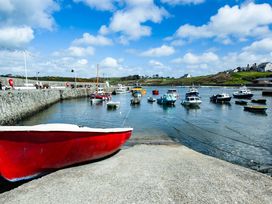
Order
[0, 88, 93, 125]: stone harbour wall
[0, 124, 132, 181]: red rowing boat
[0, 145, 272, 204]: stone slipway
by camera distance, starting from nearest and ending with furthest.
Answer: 1. [0, 145, 272, 204]: stone slipway
2. [0, 124, 132, 181]: red rowing boat
3. [0, 88, 93, 125]: stone harbour wall

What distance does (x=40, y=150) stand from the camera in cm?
888

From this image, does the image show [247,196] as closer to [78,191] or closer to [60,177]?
[78,191]

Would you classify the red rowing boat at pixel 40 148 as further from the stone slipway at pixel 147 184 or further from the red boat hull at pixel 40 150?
the stone slipway at pixel 147 184

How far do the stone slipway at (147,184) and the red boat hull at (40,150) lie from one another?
0.50m

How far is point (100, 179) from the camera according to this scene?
8836 mm

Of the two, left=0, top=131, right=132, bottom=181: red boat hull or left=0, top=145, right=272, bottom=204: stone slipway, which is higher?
left=0, top=131, right=132, bottom=181: red boat hull

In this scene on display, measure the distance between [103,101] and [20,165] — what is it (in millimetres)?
51384

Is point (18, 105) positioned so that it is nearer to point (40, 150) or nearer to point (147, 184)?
point (40, 150)

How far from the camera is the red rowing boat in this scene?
8383mm

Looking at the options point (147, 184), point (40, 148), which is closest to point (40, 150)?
point (40, 148)

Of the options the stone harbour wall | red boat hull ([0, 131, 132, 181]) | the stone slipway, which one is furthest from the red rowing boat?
the stone harbour wall

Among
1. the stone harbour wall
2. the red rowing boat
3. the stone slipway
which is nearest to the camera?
the stone slipway

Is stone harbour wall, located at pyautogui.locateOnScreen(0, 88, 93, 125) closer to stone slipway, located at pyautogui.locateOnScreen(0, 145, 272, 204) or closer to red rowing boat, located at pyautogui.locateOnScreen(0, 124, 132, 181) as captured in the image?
red rowing boat, located at pyautogui.locateOnScreen(0, 124, 132, 181)

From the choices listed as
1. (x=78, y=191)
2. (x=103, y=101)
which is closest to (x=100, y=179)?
(x=78, y=191)
